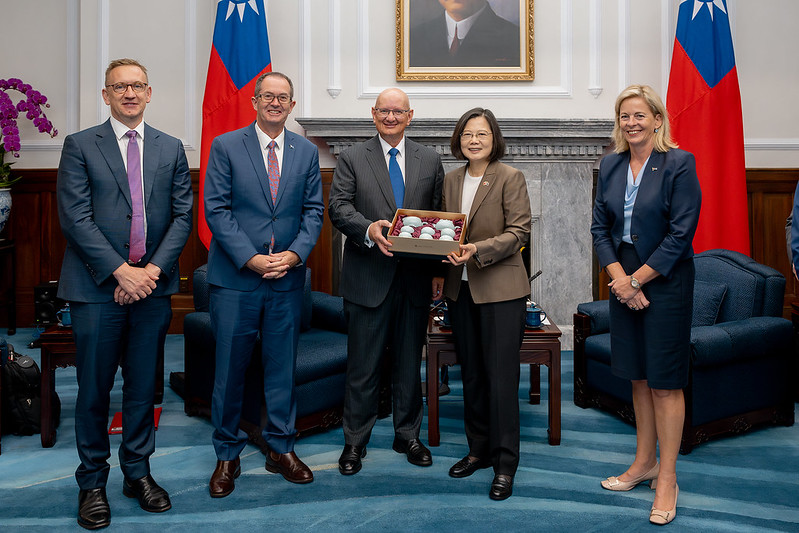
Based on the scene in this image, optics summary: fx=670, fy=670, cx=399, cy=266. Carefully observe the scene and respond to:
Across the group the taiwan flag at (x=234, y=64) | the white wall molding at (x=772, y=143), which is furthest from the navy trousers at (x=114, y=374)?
the white wall molding at (x=772, y=143)

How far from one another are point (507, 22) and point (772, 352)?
3334 mm

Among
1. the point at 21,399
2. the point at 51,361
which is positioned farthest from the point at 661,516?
the point at 21,399

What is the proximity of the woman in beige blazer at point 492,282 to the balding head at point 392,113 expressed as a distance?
0.25 m

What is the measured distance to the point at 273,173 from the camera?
2.77m

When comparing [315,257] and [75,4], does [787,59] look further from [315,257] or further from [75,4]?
[75,4]

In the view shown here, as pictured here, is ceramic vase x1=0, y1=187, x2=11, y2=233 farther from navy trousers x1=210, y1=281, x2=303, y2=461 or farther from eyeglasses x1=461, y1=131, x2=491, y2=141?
eyeglasses x1=461, y1=131, x2=491, y2=141

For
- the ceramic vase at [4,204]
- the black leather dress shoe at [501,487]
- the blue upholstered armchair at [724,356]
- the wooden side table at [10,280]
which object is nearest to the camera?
the black leather dress shoe at [501,487]

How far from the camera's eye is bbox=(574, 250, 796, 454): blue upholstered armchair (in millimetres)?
3213

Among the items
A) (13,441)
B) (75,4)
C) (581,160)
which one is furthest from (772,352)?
(75,4)

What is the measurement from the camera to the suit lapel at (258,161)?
2.71m

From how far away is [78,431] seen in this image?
97.1 inches

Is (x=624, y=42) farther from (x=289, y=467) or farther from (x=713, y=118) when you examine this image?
(x=289, y=467)

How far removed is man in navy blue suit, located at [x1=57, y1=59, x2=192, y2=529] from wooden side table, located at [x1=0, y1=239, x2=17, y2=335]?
12.5 feet

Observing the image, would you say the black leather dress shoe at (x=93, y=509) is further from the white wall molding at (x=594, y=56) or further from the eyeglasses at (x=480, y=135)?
the white wall molding at (x=594, y=56)
